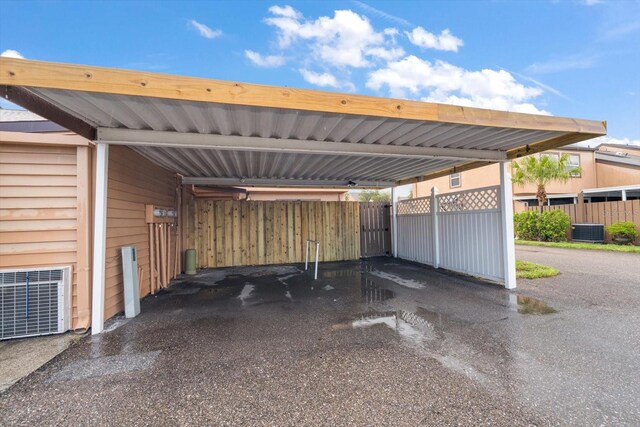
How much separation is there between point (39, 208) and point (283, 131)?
304 cm

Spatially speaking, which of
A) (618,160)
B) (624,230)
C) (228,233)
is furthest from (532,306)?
(618,160)

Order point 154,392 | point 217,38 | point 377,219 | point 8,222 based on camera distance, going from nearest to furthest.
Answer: point 154,392 → point 8,222 → point 217,38 → point 377,219

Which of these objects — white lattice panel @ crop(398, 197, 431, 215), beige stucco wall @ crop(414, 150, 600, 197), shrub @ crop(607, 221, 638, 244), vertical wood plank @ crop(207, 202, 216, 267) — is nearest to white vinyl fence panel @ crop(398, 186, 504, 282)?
A: white lattice panel @ crop(398, 197, 431, 215)

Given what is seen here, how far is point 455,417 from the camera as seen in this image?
183 cm

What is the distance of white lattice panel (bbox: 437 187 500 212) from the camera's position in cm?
560

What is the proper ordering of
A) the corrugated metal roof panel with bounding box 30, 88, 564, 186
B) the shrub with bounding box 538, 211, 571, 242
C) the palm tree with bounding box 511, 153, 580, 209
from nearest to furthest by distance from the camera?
the corrugated metal roof panel with bounding box 30, 88, 564, 186
the palm tree with bounding box 511, 153, 580, 209
the shrub with bounding box 538, 211, 571, 242

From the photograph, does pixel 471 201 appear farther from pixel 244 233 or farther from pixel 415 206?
pixel 244 233

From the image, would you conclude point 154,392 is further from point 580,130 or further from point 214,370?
point 580,130

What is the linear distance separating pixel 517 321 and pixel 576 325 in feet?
2.03

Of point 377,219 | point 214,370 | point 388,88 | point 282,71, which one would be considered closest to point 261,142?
point 214,370

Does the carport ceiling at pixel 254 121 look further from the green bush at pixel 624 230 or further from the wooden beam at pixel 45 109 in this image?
the green bush at pixel 624 230

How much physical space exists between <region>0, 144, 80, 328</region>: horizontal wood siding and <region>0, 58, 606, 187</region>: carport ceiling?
0.57 meters

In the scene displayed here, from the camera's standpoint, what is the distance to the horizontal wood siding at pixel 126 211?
12.4 ft

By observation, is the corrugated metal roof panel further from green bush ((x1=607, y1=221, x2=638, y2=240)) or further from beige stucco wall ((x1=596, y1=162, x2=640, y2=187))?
beige stucco wall ((x1=596, y1=162, x2=640, y2=187))
